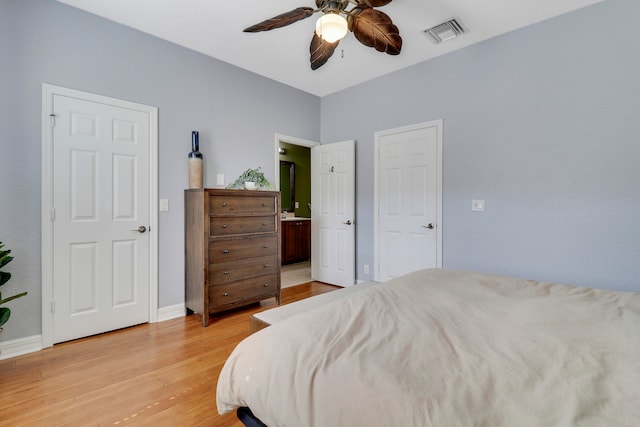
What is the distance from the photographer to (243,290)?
3037mm

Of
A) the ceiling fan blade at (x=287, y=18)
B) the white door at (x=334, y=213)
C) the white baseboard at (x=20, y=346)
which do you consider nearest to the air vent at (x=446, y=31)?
the ceiling fan blade at (x=287, y=18)

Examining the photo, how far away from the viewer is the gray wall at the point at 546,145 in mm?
2283

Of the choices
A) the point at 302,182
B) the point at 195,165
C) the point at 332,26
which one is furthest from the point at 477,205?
the point at 302,182

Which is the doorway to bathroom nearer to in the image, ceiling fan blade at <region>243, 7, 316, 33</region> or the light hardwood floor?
the light hardwood floor

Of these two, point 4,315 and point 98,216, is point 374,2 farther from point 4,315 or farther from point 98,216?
point 4,315

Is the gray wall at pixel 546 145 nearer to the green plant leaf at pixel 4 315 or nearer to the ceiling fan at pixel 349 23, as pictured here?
the ceiling fan at pixel 349 23

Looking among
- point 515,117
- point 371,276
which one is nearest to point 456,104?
point 515,117

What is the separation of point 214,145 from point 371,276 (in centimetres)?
253

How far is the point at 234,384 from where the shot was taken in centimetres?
101

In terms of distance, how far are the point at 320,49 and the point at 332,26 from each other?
1.20ft

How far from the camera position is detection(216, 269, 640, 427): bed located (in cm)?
67

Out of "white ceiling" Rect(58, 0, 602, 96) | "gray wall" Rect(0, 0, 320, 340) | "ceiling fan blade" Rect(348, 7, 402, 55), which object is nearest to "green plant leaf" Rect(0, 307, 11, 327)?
"gray wall" Rect(0, 0, 320, 340)

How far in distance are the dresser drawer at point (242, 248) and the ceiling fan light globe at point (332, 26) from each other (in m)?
2.02

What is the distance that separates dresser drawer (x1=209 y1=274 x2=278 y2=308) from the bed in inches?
74.3
